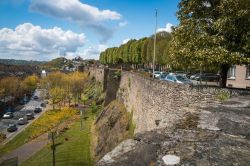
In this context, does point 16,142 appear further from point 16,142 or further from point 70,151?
point 70,151

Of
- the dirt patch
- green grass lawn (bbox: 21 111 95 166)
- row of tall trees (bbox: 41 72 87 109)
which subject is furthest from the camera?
row of tall trees (bbox: 41 72 87 109)

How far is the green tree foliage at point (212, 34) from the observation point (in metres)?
14.7

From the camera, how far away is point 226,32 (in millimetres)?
15070

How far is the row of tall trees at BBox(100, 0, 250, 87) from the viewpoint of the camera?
1471cm

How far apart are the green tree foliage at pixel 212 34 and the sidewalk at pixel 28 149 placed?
2895cm

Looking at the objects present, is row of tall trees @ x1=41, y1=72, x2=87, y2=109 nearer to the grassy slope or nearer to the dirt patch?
the grassy slope

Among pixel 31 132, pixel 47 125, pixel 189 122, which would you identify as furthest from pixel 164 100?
pixel 31 132

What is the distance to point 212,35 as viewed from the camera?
15.8 meters

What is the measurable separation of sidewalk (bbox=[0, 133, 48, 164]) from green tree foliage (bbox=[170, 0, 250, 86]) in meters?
28.9

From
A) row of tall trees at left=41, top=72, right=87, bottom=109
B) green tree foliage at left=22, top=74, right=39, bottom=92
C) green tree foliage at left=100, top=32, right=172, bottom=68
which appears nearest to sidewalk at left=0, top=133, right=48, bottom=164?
green tree foliage at left=100, top=32, right=172, bottom=68

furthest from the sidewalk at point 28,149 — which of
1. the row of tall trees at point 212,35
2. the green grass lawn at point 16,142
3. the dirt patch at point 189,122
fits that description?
the dirt patch at point 189,122

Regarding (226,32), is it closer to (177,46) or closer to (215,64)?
(215,64)

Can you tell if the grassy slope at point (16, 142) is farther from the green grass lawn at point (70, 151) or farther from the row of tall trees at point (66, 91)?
the row of tall trees at point (66, 91)

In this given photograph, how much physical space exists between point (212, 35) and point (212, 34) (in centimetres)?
38
